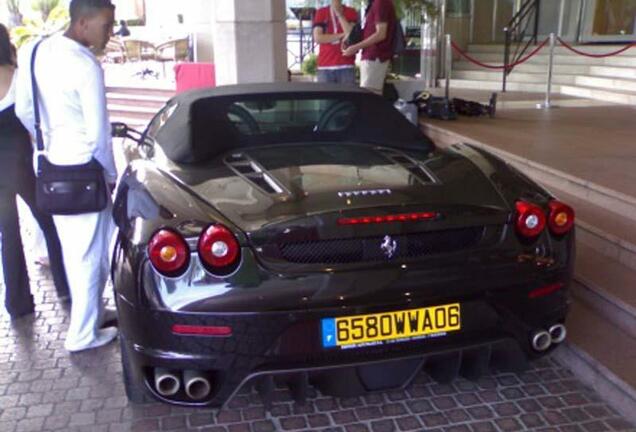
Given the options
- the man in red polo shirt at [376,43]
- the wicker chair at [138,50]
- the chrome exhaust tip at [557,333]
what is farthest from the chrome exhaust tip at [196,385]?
the wicker chair at [138,50]

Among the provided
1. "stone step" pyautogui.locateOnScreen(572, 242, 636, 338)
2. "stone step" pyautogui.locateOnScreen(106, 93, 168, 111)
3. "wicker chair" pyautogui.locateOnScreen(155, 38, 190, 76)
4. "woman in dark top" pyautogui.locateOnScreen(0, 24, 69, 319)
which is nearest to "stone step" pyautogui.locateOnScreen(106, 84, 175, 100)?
"stone step" pyautogui.locateOnScreen(106, 93, 168, 111)

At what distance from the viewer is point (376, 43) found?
752 cm

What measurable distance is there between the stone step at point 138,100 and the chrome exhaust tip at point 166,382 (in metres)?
10.5

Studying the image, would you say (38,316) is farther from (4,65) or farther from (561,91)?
(561,91)

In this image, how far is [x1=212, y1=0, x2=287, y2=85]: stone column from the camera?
7.51 m

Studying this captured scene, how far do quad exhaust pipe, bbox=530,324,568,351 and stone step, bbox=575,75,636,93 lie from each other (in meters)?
9.20

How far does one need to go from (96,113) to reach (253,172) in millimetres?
862

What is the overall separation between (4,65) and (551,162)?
4352mm

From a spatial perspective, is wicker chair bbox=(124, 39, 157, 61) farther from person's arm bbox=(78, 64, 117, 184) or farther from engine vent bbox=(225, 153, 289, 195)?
engine vent bbox=(225, 153, 289, 195)

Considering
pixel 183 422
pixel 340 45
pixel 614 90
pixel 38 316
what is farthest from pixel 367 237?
pixel 614 90

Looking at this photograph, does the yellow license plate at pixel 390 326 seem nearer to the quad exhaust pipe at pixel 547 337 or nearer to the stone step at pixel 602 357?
the quad exhaust pipe at pixel 547 337

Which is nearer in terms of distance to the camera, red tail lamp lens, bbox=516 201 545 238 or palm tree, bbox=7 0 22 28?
red tail lamp lens, bbox=516 201 545 238

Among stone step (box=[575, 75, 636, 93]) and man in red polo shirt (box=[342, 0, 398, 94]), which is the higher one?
man in red polo shirt (box=[342, 0, 398, 94])

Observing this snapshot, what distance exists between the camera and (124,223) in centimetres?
272
